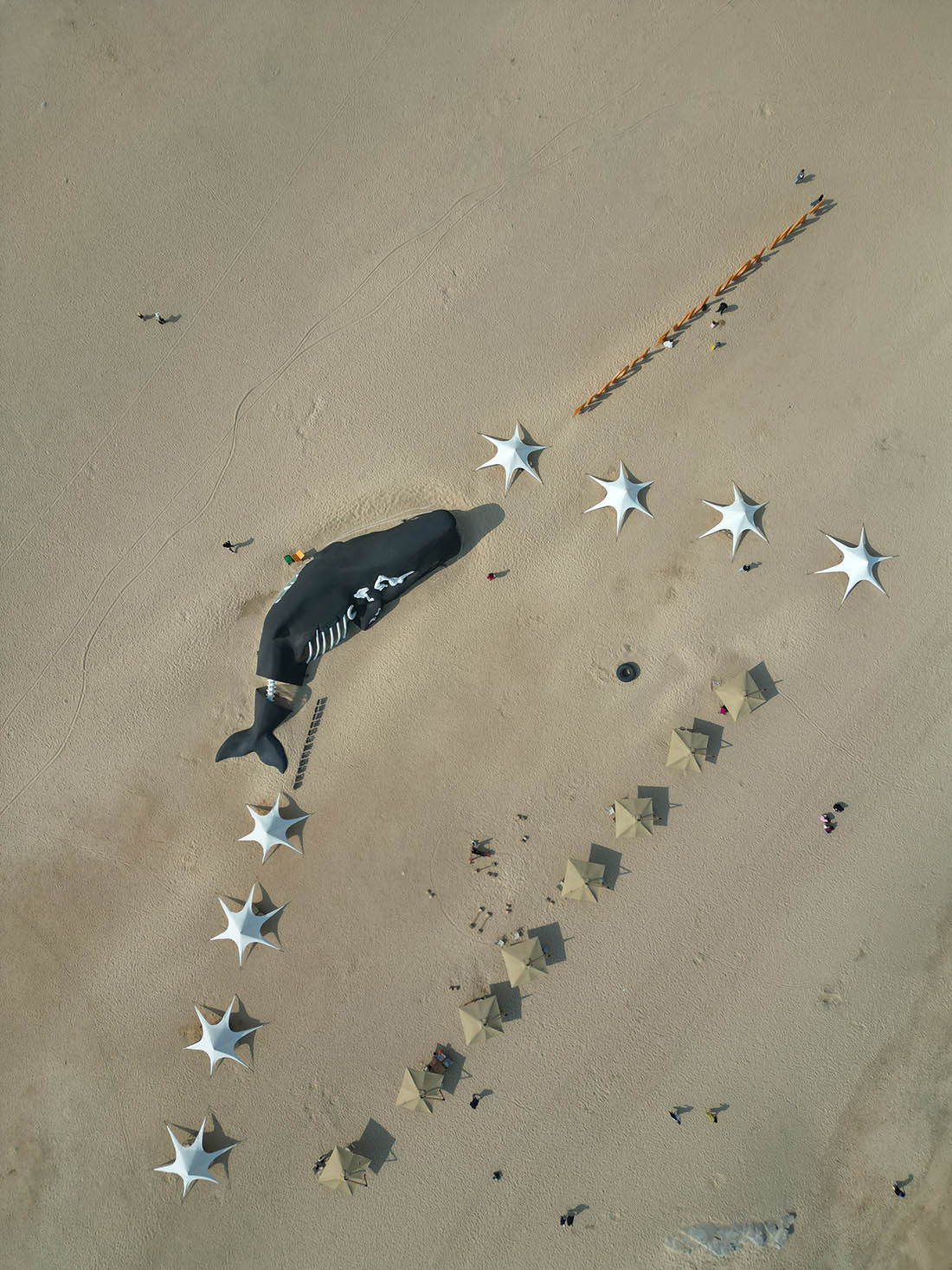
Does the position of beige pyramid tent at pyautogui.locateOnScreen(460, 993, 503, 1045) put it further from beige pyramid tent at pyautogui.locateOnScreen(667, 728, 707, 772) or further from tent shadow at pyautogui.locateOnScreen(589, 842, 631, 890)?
beige pyramid tent at pyautogui.locateOnScreen(667, 728, 707, 772)

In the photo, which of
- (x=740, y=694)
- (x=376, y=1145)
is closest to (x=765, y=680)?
(x=740, y=694)

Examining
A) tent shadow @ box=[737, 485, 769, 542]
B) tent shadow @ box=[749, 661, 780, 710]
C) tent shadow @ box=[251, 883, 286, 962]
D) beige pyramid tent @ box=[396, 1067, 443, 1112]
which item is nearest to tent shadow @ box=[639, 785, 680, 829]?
tent shadow @ box=[749, 661, 780, 710]

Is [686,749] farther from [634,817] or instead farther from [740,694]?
[634,817]

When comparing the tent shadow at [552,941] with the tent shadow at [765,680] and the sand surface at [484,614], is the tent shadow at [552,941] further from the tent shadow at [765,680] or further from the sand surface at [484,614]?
the tent shadow at [765,680]

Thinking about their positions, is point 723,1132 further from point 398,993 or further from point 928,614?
point 928,614

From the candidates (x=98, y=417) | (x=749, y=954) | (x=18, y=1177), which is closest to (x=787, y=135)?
(x=98, y=417)

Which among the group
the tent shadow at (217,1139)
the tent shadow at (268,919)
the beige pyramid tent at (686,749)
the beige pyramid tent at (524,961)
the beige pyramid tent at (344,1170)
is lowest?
the beige pyramid tent at (344,1170)

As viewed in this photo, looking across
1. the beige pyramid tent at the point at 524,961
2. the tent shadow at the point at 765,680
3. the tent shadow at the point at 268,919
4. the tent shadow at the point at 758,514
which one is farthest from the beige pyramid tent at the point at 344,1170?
the tent shadow at the point at 758,514
